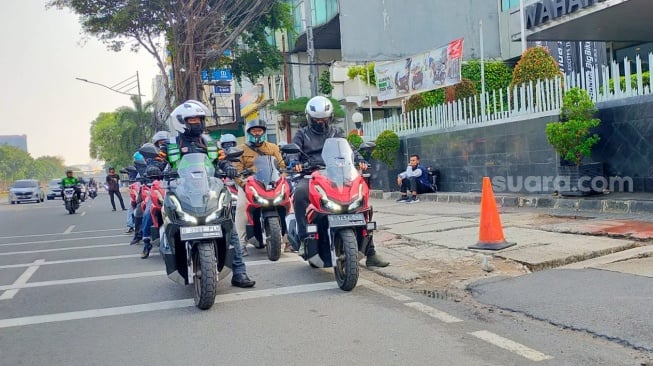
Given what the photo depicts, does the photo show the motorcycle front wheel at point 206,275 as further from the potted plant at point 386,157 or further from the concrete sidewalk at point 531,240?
the potted plant at point 386,157

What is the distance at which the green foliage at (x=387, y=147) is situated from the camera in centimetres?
1653

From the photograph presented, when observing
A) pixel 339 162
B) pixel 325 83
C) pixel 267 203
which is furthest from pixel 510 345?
pixel 325 83

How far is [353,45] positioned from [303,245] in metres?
20.9

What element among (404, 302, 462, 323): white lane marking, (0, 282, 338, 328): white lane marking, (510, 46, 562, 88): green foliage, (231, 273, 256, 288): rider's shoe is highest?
(510, 46, 562, 88): green foliage

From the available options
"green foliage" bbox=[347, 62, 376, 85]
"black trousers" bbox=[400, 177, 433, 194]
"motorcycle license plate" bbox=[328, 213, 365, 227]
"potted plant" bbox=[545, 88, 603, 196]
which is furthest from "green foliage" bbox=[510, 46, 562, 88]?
"green foliage" bbox=[347, 62, 376, 85]

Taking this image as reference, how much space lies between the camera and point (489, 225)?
278 inches

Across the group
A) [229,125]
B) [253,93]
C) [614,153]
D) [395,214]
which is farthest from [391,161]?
→ [229,125]

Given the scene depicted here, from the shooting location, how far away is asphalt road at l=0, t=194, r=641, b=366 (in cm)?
380

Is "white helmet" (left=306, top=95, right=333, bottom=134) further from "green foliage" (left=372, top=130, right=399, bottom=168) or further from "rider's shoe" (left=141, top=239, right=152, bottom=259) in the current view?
"green foliage" (left=372, top=130, right=399, bottom=168)

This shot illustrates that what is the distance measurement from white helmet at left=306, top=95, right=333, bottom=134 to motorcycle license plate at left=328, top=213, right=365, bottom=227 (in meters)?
1.46

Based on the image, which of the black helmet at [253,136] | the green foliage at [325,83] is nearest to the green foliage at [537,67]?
the black helmet at [253,136]

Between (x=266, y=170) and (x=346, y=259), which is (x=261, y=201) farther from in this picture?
(x=346, y=259)

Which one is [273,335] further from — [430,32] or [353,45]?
[430,32]

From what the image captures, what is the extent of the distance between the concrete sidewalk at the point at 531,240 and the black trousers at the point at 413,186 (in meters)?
3.29
